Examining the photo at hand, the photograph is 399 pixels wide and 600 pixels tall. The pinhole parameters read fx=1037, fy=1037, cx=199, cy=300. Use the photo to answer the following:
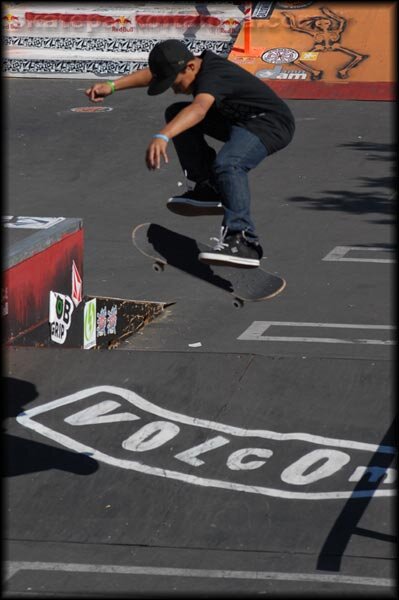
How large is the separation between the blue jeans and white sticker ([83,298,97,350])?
576 centimetres

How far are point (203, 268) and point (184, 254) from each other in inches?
8.2

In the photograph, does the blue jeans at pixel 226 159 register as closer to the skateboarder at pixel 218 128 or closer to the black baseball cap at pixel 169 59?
the skateboarder at pixel 218 128

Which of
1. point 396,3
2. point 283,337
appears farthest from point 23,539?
point 396,3

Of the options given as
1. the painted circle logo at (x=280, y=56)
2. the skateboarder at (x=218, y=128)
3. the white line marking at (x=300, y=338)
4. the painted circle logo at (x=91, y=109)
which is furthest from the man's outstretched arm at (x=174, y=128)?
the painted circle logo at (x=280, y=56)

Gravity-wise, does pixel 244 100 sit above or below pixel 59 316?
above

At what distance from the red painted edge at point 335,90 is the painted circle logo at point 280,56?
22.5 inches

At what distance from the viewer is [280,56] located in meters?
27.5

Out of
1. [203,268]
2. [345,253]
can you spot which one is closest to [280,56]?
[345,253]

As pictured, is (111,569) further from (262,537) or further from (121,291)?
(121,291)

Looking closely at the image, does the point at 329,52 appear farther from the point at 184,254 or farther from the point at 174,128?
the point at 174,128

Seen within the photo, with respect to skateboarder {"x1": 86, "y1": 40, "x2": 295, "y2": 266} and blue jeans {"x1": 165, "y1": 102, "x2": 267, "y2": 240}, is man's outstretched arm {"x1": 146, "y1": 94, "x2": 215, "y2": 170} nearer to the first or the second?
skateboarder {"x1": 86, "y1": 40, "x2": 295, "y2": 266}

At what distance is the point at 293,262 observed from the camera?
16.7 metres

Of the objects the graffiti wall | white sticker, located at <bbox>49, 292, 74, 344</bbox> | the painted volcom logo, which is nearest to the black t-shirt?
the painted volcom logo

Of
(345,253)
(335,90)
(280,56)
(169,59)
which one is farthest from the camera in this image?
(280,56)
